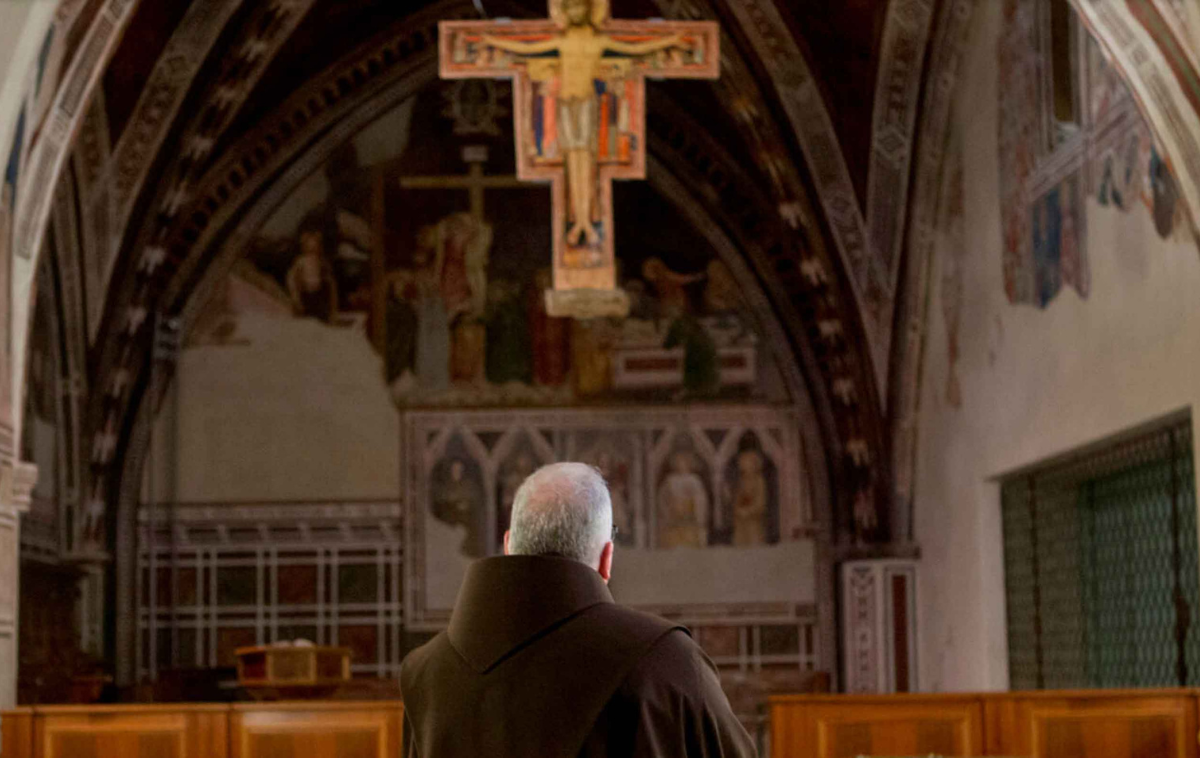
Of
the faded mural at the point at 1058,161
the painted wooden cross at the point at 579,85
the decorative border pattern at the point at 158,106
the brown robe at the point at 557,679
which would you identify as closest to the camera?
the brown robe at the point at 557,679

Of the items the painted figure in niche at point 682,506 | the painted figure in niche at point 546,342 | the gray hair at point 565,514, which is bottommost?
the gray hair at point 565,514

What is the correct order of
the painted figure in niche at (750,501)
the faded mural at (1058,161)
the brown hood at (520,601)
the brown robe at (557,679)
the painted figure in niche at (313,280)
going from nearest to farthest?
the brown robe at (557,679)
the brown hood at (520,601)
the faded mural at (1058,161)
the painted figure in niche at (750,501)
the painted figure in niche at (313,280)

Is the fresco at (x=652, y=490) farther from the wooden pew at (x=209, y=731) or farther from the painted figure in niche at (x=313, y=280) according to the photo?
the wooden pew at (x=209, y=731)

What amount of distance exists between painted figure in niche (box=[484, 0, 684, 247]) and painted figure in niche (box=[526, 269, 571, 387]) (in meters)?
6.13

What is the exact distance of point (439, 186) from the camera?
16.2 metres

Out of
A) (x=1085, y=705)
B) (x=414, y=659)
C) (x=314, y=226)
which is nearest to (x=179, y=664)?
(x=314, y=226)

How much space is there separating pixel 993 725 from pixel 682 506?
780 centimetres

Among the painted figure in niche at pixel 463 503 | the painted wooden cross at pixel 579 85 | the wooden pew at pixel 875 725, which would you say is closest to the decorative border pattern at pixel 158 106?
the painted figure in niche at pixel 463 503

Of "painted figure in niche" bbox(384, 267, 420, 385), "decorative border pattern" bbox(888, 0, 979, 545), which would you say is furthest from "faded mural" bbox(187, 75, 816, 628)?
"decorative border pattern" bbox(888, 0, 979, 545)

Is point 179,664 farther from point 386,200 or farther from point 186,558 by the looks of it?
point 386,200

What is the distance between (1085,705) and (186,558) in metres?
9.60

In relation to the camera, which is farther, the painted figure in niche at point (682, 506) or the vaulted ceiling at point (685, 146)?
the painted figure in niche at point (682, 506)

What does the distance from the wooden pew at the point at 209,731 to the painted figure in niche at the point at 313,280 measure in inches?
313

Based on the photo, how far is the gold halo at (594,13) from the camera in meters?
9.80
